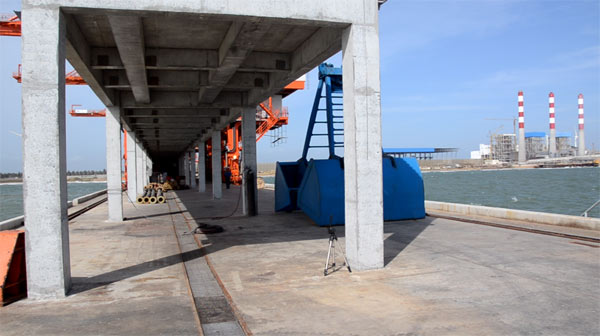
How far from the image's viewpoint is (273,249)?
9883 millimetres

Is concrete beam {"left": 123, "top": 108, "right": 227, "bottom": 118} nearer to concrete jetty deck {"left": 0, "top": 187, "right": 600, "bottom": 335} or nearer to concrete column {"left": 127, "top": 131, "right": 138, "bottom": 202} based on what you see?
concrete column {"left": 127, "top": 131, "right": 138, "bottom": 202}

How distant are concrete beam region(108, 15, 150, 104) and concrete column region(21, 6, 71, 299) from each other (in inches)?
58.1

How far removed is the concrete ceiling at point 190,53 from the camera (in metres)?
8.77

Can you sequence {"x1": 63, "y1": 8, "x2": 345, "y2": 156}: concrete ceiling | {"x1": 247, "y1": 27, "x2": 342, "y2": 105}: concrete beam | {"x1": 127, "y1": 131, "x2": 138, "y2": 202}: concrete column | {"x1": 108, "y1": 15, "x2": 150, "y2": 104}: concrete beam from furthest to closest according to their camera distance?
{"x1": 127, "y1": 131, "x2": 138, "y2": 202}: concrete column
{"x1": 247, "y1": 27, "x2": 342, "y2": 105}: concrete beam
{"x1": 63, "y1": 8, "x2": 345, "y2": 156}: concrete ceiling
{"x1": 108, "y1": 15, "x2": 150, "y2": 104}: concrete beam

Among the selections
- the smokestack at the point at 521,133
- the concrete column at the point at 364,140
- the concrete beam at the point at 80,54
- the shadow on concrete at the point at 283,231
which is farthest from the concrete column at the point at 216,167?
the smokestack at the point at 521,133

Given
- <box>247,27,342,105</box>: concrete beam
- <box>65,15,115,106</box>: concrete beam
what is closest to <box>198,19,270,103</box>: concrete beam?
<box>247,27,342,105</box>: concrete beam

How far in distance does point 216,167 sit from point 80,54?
17.7 m

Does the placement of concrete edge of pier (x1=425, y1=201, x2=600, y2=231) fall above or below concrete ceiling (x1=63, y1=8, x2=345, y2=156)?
below

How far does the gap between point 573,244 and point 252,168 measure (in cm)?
1121

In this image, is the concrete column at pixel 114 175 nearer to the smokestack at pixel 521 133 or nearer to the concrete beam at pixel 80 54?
the concrete beam at pixel 80 54

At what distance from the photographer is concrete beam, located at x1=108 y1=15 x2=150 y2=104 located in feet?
27.1

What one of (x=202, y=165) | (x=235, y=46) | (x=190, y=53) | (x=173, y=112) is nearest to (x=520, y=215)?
(x=235, y=46)

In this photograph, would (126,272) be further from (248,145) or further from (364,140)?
(248,145)

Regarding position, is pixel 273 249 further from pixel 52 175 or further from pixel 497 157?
pixel 497 157
